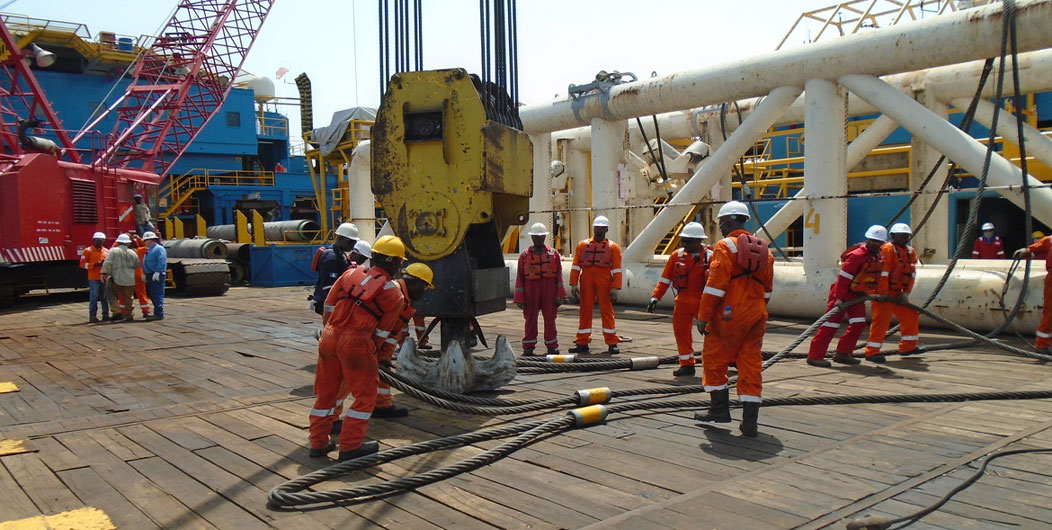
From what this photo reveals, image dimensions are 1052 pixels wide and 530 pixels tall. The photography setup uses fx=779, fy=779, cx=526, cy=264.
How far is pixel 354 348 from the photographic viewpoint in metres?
5.02

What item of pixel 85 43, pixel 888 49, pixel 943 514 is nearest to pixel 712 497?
pixel 943 514

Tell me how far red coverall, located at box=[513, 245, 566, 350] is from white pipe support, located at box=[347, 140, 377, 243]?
396 inches

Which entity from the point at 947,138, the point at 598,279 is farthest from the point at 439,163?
the point at 947,138

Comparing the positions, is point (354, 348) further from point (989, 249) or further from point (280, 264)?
point (280, 264)

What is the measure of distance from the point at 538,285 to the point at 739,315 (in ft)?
12.7

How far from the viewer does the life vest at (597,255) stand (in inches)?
376

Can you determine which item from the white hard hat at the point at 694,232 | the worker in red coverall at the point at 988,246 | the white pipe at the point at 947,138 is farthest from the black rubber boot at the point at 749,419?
the worker in red coverall at the point at 988,246

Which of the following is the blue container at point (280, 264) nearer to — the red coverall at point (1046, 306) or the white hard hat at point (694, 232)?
the white hard hat at point (694, 232)

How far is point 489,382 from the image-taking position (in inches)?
279

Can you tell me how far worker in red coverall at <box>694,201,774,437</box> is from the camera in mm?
5629

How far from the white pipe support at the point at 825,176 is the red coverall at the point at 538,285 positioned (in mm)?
4365

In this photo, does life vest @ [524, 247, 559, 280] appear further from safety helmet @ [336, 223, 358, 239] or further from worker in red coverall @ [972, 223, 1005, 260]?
worker in red coverall @ [972, 223, 1005, 260]

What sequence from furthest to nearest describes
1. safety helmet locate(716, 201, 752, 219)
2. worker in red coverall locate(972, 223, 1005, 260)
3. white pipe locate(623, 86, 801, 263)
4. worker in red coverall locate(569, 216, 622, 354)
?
worker in red coverall locate(972, 223, 1005, 260) → white pipe locate(623, 86, 801, 263) → worker in red coverall locate(569, 216, 622, 354) → safety helmet locate(716, 201, 752, 219)

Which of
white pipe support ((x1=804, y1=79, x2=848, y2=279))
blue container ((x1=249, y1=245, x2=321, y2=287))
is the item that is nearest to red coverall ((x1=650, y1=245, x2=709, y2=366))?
white pipe support ((x1=804, y1=79, x2=848, y2=279))
